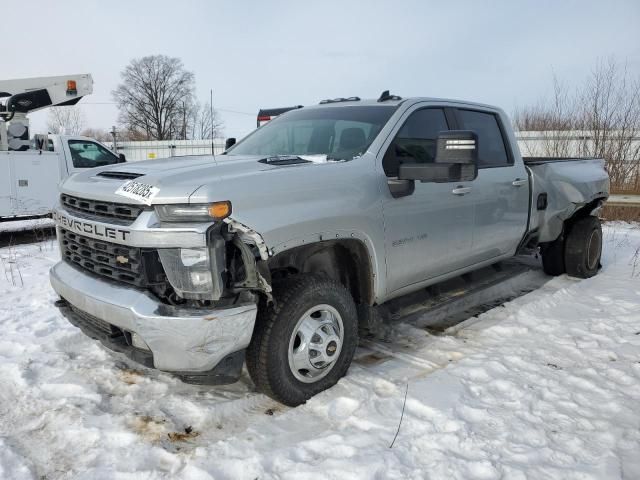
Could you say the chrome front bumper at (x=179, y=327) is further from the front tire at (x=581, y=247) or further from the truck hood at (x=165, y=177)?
the front tire at (x=581, y=247)

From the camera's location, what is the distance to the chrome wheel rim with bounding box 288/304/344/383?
294 cm

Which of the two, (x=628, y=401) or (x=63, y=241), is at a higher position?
(x=63, y=241)

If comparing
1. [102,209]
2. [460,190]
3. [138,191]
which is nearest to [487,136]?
[460,190]

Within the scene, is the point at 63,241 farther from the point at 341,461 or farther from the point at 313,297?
the point at 341,461

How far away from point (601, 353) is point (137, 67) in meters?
54.3

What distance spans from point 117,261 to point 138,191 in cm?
43

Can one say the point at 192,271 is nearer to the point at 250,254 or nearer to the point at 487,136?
the point at 250,254

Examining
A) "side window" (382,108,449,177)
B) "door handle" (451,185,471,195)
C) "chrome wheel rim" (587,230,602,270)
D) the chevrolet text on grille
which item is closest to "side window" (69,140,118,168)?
the chevrolet text on grille

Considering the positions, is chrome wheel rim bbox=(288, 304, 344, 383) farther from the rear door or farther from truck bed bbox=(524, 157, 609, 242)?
truck bed bbox=(524, 157, 609, 242)

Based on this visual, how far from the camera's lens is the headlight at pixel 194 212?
2494 millimetres

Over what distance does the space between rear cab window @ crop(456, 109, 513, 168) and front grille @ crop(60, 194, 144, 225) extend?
114 inches

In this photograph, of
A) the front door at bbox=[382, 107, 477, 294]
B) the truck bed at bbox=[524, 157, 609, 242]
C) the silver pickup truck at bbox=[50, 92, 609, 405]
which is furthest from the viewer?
the truck bed at bbox=[524, 157, 609, 242]

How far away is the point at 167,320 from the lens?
2.47 meters

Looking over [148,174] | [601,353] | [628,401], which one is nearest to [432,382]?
[628,401]
